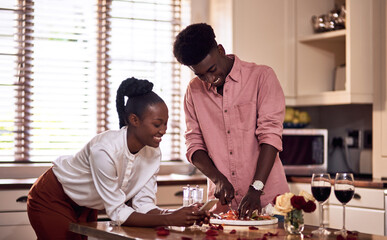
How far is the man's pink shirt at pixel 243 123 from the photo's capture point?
260 cm

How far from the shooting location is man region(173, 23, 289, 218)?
8.21ft

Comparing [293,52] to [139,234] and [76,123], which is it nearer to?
[76,123]

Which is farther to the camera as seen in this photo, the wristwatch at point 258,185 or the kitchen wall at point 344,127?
the kitchen wall at point 344,127

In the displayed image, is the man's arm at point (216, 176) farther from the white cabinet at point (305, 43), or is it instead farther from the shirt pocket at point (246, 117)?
the white cabinet at point (305, 43)

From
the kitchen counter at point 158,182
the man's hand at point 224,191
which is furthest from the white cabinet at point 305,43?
the man's hand at point 224,191

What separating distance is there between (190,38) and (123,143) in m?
0.52

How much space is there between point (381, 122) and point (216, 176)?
197cm

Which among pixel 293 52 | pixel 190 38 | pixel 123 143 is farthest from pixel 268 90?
pixel 293 52

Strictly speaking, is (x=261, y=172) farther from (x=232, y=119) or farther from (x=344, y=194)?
(x=344, y=194)

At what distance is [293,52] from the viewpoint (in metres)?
4.60

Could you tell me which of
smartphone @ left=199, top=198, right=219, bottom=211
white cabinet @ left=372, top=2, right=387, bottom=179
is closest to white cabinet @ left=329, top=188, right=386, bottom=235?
white cabinet @ left=372, top=2, right=387, bottom=179

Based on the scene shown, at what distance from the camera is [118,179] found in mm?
2344

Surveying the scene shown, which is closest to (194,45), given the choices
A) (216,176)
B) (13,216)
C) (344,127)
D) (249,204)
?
(216,176)

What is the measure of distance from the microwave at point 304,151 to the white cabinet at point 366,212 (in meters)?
0.51
